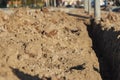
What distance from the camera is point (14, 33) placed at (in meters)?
16.0

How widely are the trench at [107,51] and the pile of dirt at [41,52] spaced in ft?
1.56

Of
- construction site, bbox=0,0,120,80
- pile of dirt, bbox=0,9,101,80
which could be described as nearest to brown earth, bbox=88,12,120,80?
construction site, bbox=0,0,120,80

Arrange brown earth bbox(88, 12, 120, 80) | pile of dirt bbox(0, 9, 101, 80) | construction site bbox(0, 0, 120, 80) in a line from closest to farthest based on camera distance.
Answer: pile of dirt bbox(0, 9, 101, 80) → construction site bbox(0, 0, 120, 80) → brown earth bbox(88, 12, 120, 80)

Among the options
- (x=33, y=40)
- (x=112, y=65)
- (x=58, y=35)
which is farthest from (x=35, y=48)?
(x=58, y=35)

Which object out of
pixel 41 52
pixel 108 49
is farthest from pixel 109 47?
pixel 41 52

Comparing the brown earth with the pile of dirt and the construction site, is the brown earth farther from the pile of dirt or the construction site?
the pile of dirt

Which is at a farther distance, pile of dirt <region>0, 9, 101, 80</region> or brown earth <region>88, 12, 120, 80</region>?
brown earth <region>88, 12, 120, 80</region>

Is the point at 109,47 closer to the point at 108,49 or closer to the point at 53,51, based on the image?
the point at 108,49

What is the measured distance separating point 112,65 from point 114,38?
4.97 feet

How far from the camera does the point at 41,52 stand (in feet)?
42.8

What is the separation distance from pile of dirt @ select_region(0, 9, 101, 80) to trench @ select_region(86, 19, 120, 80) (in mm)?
477

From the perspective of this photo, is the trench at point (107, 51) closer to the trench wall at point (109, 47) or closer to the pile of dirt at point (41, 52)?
the trench wall at point (109, 47)

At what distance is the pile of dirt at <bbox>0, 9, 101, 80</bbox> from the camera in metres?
10.5

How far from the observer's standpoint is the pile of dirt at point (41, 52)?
1054cm
